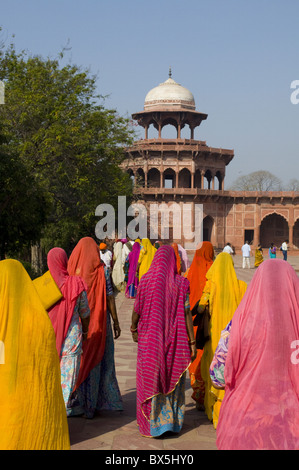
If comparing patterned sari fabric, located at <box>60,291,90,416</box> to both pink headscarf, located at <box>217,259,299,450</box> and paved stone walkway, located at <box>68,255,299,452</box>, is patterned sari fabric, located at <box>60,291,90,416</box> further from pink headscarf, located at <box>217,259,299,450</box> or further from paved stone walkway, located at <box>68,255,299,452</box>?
pink headscarf, located at <box>217,259,299,450</box>

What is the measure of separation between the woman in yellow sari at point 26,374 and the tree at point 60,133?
13777 millimetres

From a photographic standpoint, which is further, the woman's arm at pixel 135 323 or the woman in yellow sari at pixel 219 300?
the woman in yellow sari at pixel 219 300

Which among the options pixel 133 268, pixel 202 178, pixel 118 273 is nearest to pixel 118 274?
pixel 118 273

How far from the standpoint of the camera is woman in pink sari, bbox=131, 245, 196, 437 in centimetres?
480

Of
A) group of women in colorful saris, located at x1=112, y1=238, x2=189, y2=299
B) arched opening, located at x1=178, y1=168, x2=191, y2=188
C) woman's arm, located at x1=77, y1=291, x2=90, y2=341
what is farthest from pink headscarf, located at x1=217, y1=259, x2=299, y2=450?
arched opening, located at x1=178, y1=168, x2=191, y2=188

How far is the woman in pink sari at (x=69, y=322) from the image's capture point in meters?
4.82

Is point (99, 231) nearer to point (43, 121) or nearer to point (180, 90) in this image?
point (43, 121)

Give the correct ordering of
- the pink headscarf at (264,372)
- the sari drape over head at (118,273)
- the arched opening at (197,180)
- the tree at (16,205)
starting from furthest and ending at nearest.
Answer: the arched opening at (197,180), the sari drape over head at (118,273), the tree at (16,205), the pink headscarf at (264,372)

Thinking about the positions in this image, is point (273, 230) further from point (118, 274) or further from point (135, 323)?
point (135, 323)

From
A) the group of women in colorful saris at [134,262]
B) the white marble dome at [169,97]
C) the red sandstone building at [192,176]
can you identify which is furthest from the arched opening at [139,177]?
the group of women in colorful saris at [134,262]

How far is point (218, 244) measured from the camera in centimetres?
4191

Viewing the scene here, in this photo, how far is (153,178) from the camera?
43969 mm

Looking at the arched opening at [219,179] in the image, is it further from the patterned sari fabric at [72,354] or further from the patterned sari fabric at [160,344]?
the patterned sari fabric at [72,354]

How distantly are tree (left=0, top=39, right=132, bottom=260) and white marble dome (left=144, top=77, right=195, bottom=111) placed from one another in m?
20.6
